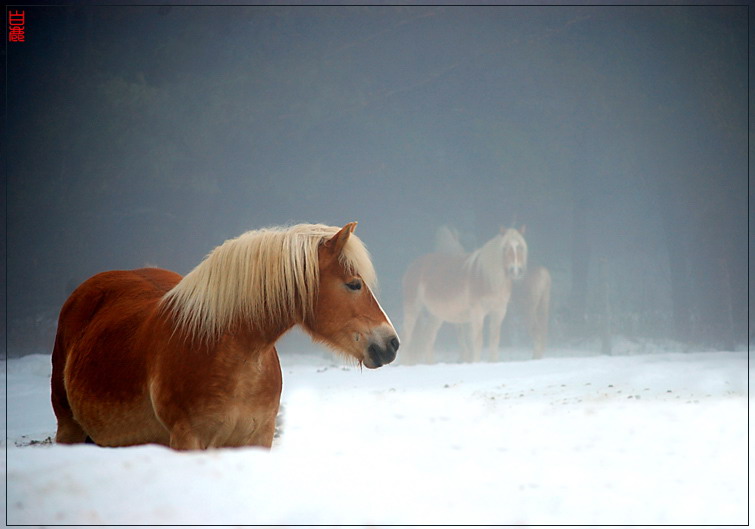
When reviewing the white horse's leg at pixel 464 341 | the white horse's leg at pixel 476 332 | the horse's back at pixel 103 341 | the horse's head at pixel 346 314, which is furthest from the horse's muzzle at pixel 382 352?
the white horse's leg at pixel 464 341

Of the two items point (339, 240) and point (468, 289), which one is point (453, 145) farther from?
point (339, 240)

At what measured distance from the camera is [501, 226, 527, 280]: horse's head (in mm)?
4793

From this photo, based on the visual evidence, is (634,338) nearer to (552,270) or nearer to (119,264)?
(552,270)

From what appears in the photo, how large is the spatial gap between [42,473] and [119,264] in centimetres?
382

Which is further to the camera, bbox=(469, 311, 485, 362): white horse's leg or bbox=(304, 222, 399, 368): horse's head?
bbox=(469, 311, 485, 362): white horse's leg

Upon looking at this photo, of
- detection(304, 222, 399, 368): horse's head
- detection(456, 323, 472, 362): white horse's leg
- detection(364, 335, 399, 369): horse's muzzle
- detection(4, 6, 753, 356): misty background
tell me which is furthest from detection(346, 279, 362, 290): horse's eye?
detection(456, 323, 472, 362): white horse's leg

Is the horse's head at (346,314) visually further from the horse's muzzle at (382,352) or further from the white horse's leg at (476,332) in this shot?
the white horse's leg at (476,332)

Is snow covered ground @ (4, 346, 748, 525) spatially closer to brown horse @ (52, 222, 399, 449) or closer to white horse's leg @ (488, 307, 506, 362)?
brown horse @ (52, 222, 399, 449)

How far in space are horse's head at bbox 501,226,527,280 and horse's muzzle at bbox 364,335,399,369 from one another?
11.5 feet

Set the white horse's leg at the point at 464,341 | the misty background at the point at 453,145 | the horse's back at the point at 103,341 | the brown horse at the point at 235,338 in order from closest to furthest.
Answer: the brown horse at the point at 235,338 → the horse's back at the point at 103,341 → the misty background at the point at 453,145 → the white horse's leg at the point at 464,341

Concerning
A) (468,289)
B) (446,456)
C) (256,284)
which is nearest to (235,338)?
(256,284)

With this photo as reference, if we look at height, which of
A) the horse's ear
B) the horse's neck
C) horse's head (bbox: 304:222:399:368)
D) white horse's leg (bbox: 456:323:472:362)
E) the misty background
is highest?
the misty background

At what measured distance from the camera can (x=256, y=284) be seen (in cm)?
136

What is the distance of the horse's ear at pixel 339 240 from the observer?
1373mm
